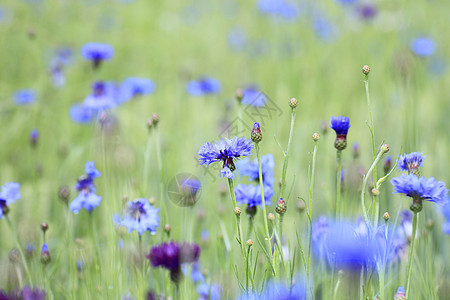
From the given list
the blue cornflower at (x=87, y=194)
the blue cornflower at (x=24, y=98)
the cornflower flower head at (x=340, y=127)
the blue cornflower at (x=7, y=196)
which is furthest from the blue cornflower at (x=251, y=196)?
the blue cornflower at (x=24, y=98)

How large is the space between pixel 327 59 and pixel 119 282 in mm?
1826

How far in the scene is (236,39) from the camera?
2.73 meters

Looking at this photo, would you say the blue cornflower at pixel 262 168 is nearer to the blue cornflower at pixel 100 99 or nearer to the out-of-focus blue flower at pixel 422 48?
the blue cornflower at pixel 100 99

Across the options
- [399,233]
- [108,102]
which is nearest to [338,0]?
[108,102]

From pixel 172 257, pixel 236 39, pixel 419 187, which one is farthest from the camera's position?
pixel 236 39

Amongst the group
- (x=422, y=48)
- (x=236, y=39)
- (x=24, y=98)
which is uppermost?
(x=236, y=39)

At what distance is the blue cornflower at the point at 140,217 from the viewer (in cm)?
79

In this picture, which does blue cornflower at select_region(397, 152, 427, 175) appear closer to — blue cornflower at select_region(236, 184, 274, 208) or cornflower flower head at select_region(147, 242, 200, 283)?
blue cornflower at select_region(236, 184, 274, 208)

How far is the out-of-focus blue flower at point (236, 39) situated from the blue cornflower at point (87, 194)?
5.96 feet

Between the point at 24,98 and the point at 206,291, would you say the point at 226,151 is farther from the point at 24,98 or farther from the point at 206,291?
the point at 24,98

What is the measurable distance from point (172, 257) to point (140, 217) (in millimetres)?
117

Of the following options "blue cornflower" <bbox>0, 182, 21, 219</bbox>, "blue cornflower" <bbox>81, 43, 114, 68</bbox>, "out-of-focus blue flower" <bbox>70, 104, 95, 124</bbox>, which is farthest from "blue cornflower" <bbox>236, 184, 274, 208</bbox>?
"out-of-focus blue flower" <bbox>70, 104, 95, 124</bbox>

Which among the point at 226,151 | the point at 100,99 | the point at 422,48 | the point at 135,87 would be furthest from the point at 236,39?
the point at 226,151

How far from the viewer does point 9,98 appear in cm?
187
